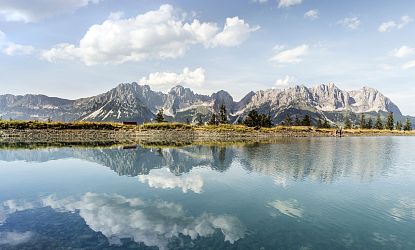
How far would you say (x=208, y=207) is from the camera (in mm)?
30922

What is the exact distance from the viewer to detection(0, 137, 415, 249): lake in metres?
22.2

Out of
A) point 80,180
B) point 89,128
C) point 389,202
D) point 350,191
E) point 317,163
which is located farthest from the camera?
point 89,128

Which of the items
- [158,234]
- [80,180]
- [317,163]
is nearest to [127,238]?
[158,234]

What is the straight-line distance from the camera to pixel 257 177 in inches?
1836

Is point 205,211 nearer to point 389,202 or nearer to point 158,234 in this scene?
point 158,234

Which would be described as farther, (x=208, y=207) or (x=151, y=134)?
(x=151, y=134)

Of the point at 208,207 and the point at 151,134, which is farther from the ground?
the point at 151,134

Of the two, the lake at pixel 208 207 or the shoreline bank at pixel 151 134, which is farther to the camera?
the shoreline bank at pixel 151 134

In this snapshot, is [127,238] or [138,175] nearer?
[127,238]

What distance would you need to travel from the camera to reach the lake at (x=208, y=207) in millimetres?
22156

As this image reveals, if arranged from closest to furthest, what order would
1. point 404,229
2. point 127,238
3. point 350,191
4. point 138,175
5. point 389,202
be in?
point 127,238 < point 404,229 < point 389,202 < point 350,191 < point 138,175

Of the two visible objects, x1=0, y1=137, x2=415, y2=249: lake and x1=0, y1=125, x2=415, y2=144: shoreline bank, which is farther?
x1=0, y1=125, x2=415, y2=144: shoreline bank

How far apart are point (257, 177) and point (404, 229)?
76.3 feet

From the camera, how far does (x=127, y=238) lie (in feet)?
73.0
